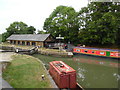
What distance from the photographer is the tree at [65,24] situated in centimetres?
2388

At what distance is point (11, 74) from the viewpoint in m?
Result: 7.91

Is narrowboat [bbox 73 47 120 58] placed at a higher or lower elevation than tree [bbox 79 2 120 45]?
lower

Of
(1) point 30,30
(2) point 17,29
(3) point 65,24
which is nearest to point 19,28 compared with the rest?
(2) point 17,29

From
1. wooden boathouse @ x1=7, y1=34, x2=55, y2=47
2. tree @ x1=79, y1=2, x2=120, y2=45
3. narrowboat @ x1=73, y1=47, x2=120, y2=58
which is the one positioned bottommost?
narrowboat @ x1=73, y1=47, x2=120, y2=58

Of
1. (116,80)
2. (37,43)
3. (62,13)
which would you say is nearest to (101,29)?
(116,80)

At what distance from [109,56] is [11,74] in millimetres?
15552

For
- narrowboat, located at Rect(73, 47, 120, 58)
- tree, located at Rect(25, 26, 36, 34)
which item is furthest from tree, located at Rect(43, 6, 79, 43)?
tree, located at Rect(25, 26, 36, 34)

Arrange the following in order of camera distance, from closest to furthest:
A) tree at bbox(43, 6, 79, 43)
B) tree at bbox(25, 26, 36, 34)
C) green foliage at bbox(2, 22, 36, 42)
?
tree at bbox(43, 6, 79, 43) → green foliage at bbox(2, 22, 36, 42) → tree at bbox(25, 26, 36, 34)

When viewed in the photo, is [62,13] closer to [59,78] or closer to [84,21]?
[84,21]

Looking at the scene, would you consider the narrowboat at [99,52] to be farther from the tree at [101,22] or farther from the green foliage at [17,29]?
the green foliage at [17,29]

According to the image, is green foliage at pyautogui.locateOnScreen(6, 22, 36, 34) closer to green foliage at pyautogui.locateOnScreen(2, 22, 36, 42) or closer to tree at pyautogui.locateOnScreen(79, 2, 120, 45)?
green foliage at pyautogui.locateOnScreen(2, 22, 36, 42)

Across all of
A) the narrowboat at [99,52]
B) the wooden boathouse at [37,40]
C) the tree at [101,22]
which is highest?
the tree at [101,22]

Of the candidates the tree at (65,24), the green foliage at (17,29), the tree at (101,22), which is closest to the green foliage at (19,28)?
the green foliage at (17,29)

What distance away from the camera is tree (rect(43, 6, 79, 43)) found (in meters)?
23.9
